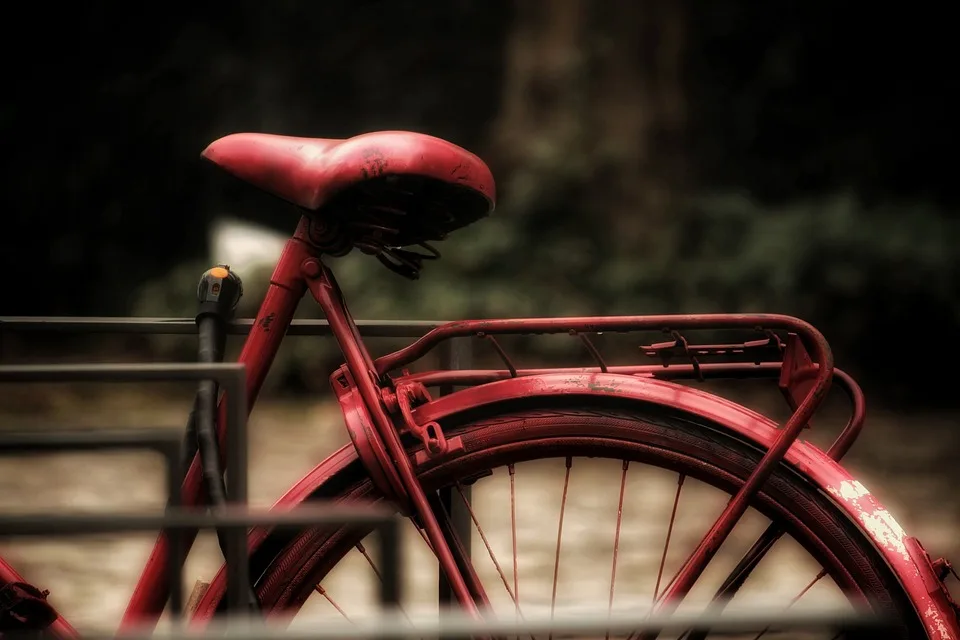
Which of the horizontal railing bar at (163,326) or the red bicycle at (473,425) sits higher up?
the horizontal railing bar at (163,326)

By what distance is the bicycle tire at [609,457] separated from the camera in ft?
5.79

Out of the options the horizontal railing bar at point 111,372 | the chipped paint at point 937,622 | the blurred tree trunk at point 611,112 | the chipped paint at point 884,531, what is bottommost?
the chipped paint at point 937,622

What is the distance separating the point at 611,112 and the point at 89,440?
17.3 ft

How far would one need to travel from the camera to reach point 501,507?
16.0 ft

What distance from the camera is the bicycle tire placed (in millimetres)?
1764

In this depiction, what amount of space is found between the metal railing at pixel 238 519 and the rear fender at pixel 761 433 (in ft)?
0.45

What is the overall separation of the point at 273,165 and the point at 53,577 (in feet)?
8.28

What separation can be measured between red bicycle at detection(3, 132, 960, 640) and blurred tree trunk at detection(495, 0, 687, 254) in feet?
15.1

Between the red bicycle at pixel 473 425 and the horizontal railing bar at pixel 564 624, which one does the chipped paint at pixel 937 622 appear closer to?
the red bicycle at pixel 473 425

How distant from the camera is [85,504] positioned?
4762 millimetres

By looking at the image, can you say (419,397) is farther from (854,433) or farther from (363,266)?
(363,266)

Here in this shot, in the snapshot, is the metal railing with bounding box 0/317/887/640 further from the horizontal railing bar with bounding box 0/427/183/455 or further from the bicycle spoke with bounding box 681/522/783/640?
the bicycle spoke with bounding box 681/522/783/640

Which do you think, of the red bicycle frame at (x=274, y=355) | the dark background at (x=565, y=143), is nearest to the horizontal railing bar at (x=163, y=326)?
the red bicycle frame at (x=274, y=355)

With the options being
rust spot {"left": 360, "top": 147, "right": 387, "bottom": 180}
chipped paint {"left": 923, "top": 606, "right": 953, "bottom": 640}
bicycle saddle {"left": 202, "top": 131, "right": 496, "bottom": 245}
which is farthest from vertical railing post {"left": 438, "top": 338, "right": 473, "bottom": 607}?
chipped paint {"left": 923, "top": 606, "right": 953, "bottom": 640}
